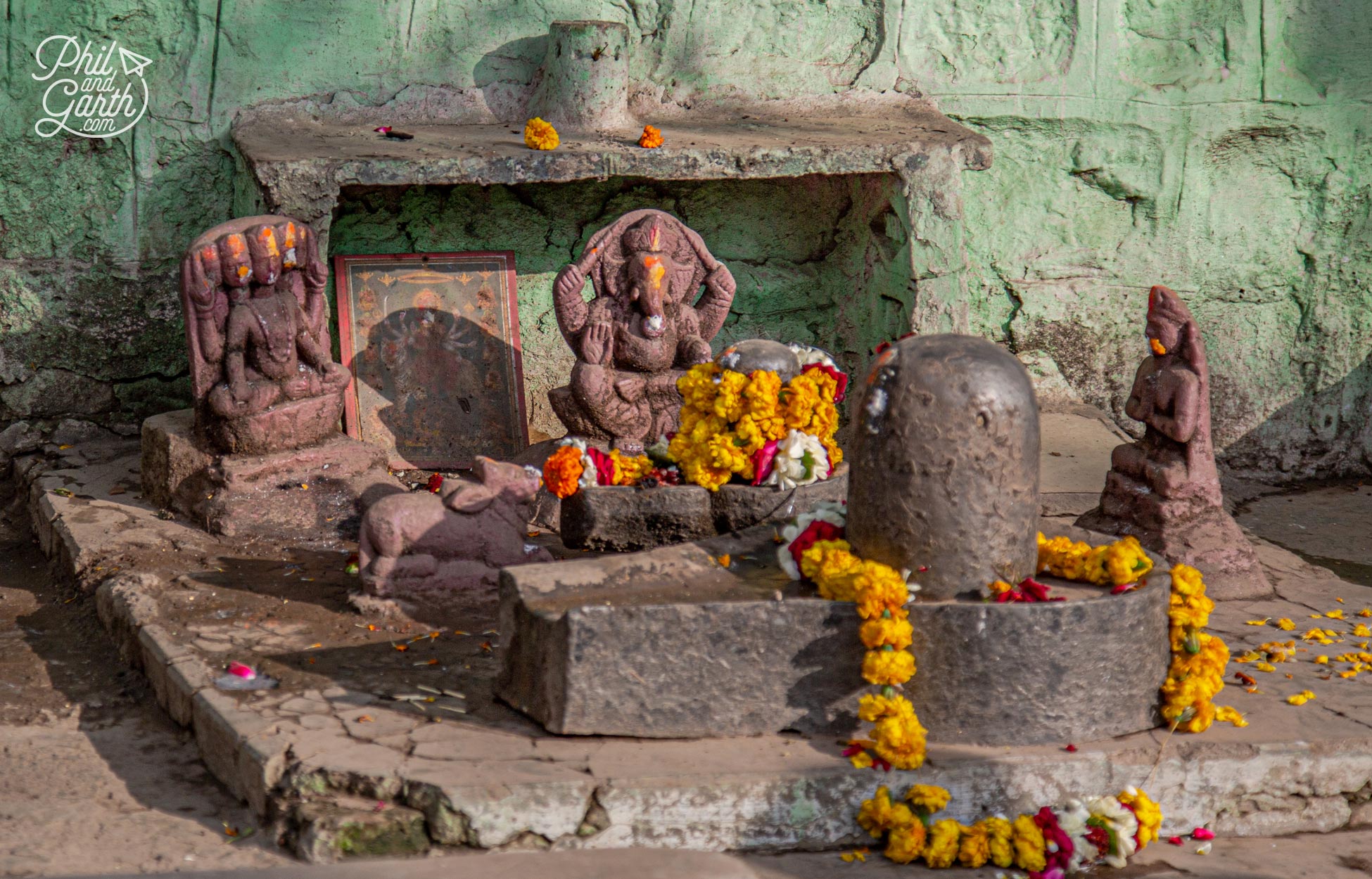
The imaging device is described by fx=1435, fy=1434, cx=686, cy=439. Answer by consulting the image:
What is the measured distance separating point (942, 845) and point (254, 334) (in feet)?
13.6

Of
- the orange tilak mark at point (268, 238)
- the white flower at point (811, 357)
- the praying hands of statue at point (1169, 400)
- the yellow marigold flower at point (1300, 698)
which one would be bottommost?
the yellow marigold flower at point (1300, 698)

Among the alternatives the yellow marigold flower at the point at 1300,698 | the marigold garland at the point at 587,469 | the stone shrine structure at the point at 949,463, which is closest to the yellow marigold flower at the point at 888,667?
the stone shrine structure at the point at 949,463

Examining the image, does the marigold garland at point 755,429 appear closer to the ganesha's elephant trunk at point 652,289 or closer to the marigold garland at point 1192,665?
the ganesha's elephant trunk at point 652,289

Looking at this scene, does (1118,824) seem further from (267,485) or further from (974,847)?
(267,485)

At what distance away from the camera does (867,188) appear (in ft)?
27.2

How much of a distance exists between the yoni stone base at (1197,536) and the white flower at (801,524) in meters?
1.90

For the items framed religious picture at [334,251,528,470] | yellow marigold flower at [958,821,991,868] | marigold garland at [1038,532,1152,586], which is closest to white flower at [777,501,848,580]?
marigold garland at [1038,532,1152,586]

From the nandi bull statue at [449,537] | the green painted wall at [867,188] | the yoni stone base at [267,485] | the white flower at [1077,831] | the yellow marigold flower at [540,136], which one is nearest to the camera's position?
the white flower at [1077,831]

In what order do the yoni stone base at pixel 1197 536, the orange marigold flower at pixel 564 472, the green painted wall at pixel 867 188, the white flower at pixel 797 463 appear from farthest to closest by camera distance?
the green painted wall at pixel 867 188 → the yoni stone base at pixel 1197 536 → the orange marigold flower at pixel 564 472 → the white flower at pixel 797 463

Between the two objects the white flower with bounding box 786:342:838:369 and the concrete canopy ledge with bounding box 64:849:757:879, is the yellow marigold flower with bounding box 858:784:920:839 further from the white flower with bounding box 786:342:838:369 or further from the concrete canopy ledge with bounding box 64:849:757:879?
the white flower with bounding box 786:342:838:369

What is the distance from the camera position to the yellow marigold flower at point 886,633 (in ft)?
14.9

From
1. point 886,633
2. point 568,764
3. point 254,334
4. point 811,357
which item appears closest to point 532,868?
point 568,764

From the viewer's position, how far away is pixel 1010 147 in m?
8.50

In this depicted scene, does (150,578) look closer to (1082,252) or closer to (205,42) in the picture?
(205,42)
